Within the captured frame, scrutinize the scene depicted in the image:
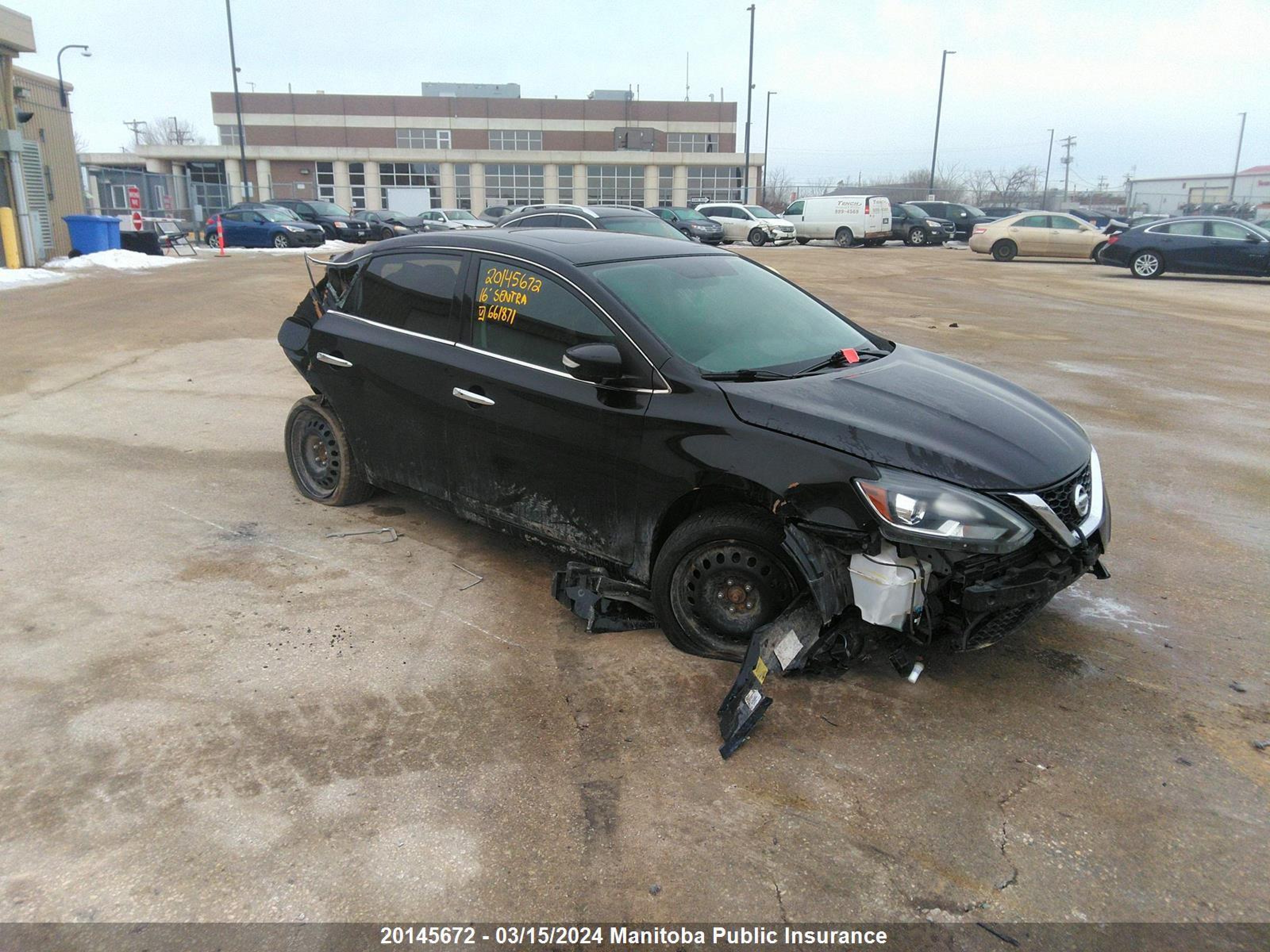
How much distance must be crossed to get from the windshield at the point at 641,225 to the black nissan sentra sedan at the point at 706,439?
9658 millimetres

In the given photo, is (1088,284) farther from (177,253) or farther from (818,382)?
(177,253)

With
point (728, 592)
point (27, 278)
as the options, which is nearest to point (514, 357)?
point (728, 592)

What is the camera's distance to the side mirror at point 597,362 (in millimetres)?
3861

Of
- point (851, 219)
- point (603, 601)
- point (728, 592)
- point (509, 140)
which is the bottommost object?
point (603, 601)

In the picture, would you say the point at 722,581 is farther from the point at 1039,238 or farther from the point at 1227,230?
the point at 1039,238

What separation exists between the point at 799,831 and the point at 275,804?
66.0 inches

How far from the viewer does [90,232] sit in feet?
72.0

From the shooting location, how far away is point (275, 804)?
296cm

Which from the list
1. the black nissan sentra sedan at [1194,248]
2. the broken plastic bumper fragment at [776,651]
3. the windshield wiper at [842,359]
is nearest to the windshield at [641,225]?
the windshield wiper at [842,359]

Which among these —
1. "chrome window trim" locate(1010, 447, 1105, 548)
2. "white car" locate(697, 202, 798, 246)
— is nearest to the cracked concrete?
"chrome window trim" locate(1010, 447, 1105, 548)

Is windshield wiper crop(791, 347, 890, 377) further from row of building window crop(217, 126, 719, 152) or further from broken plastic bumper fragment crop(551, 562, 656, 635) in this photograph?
row of building window crop(217, 126, 719, 152)

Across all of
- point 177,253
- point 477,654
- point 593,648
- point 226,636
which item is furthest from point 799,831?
point 177,253

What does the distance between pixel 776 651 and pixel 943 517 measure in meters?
0.83

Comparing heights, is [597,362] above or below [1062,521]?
above
